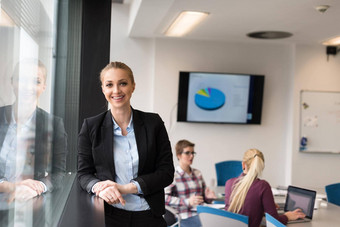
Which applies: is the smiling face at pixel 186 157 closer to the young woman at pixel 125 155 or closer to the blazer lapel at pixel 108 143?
the young woman at pixel 125 155

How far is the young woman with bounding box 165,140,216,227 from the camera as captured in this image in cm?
402

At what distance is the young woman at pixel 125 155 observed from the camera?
72.2 inches

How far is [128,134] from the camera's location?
6.19ft

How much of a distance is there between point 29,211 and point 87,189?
19.7 inches

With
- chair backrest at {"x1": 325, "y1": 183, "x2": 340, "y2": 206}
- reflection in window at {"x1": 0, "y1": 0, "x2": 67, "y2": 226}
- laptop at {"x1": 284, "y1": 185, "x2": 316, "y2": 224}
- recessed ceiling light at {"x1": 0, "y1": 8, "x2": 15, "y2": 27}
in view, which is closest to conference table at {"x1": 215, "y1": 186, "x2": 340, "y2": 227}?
laptop at {"x1": 284, "y1": 185, "x2": 316, "y2": 224}

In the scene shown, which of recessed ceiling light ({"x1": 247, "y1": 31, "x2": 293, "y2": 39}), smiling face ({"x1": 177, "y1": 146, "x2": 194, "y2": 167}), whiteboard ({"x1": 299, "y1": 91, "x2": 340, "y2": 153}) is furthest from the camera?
whiteboard ({"x1": 299, "y1": 91, "x2": 340, "y2": 153})

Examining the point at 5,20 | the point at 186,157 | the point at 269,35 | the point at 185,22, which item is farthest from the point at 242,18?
the point at 5,20

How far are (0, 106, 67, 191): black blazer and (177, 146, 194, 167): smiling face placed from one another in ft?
5.87

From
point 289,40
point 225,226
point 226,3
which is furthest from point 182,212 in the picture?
point 289,40

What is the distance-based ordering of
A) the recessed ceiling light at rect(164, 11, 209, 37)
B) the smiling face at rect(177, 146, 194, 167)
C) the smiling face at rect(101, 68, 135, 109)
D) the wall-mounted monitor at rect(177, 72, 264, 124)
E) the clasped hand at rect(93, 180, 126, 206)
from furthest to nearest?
the wall-mounted monitor at rect(177, 72, 264, 124)
the recessed ceiling light at rect(164, 11, 209, 37)
the smiling face at rect(177, 146, 194, 167)
the smiling face at rect(101, 68, 135, 109)
the clasped hand at rect(93, 180, 126, 206)

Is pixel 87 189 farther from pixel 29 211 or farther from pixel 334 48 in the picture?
pixel 334 48

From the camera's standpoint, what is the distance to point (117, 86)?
1.82 meters

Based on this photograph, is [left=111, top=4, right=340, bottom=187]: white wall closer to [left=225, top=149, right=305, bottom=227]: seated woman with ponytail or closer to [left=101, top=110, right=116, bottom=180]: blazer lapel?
[left=225, top=149, right=305, bottom=227]: seated woman with ponytail

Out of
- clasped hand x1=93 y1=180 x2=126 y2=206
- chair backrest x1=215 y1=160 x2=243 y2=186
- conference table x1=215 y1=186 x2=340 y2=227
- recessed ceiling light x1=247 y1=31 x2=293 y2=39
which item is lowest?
conference table x1=215 y1=186 x2=340 y2=227
